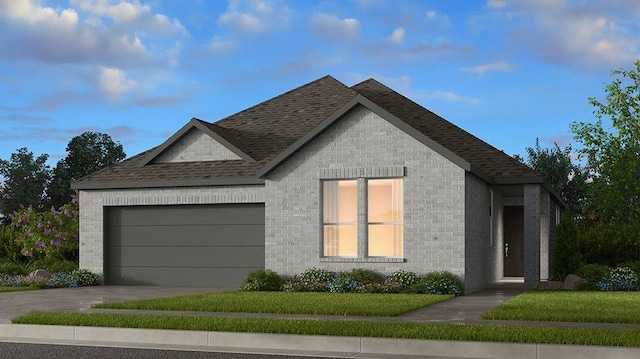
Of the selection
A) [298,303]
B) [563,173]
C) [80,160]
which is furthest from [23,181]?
[298,303]

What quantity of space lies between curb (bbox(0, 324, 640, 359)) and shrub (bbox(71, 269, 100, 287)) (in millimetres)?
12067

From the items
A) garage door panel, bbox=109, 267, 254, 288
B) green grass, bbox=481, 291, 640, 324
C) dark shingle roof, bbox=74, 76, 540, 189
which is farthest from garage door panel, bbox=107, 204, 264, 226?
green grass, bbox=481, 291, 640, 324

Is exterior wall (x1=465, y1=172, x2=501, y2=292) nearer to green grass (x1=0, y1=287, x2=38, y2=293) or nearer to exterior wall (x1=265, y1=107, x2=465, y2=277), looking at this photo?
exterior wall (x1=265, y1=107, x2=465, y2=277)

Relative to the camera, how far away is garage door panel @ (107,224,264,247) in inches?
974

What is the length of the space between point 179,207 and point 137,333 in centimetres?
1297

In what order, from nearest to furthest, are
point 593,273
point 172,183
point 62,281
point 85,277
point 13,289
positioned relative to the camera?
point 13,289 < point 593,273 < point 62,281 < point 172,183 < point 85,277

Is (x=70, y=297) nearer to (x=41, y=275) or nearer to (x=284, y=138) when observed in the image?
(x=41, y=275)

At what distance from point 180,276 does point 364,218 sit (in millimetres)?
6562

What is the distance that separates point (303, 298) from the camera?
1914 cm

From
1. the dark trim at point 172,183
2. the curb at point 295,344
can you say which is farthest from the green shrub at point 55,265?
the curb at point 295,344

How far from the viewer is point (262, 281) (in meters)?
22.7

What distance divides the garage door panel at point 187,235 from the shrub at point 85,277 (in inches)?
44.5

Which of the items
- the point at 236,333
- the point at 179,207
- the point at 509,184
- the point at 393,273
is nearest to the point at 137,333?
the point at 236,333

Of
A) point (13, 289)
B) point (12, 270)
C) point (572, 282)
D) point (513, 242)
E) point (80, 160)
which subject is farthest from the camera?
point (80, 160)
